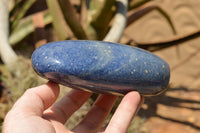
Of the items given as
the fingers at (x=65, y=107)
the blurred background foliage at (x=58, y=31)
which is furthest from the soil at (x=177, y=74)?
the fingers at (x=65, y=107)

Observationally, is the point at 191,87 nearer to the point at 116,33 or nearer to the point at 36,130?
the point at 116,33

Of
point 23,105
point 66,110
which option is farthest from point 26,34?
point 23,105

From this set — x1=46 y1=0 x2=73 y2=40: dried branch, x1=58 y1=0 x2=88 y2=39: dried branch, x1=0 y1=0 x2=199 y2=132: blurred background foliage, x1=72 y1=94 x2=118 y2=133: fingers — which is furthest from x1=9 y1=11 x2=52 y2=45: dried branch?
x1=72 y1=94 x2=118 y2=133: fingers

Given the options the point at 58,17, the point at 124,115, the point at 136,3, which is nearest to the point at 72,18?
the point at 58,17

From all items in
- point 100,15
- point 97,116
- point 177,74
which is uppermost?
point 100,15

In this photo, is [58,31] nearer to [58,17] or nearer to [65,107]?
[58,17]

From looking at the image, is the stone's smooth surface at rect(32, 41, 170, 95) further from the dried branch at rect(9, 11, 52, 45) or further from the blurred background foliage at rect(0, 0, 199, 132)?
the dried branch at rect(9, 11, 52, 45)

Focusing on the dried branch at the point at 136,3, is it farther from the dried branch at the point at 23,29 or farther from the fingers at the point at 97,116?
the fingers at the point at 97,116
